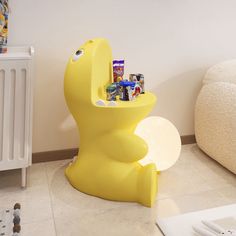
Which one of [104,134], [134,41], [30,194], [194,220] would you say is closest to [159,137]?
[104,134]

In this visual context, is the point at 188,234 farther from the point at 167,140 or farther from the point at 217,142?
the point at 217,142

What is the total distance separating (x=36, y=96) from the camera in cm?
161

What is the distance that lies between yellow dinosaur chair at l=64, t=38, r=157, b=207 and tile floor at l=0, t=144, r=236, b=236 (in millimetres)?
78

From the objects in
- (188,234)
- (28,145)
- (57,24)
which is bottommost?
(188,234)

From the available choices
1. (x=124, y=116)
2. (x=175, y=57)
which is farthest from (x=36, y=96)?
(x=175, y=57)

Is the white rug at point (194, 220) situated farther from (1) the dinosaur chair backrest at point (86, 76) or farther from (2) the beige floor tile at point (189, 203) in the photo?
(1) the dinosaur chair backrest at point (86, 76)

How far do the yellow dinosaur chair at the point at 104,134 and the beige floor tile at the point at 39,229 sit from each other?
0.26m

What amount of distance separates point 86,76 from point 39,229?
641 millimetres

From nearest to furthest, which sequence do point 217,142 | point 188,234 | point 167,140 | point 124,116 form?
point 188,234, point 124,116, point 167,140, point 217,142

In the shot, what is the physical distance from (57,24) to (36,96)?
0.40 meters

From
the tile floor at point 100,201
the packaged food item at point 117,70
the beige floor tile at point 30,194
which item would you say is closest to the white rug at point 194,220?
the tile floor at point 100,201

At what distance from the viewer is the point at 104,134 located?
1321mm

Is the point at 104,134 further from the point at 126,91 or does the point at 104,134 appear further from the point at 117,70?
the point at 117,70

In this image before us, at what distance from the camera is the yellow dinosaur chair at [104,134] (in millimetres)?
1260
